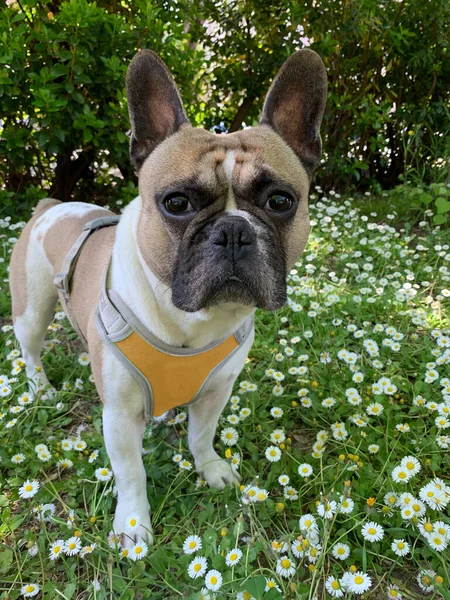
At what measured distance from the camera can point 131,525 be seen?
1.96 m

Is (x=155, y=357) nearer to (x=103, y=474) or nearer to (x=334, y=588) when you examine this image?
(x=103, y=474)

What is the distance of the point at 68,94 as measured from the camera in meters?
4.33

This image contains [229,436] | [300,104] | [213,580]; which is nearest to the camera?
[213,580]

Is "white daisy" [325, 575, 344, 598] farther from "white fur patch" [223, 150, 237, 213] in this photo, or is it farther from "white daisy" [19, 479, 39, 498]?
"white fur patch" [223, 150, 237, 213]

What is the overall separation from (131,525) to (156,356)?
2.52 ft

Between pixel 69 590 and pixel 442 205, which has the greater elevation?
pixel 442 205

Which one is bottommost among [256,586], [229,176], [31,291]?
[256,586]

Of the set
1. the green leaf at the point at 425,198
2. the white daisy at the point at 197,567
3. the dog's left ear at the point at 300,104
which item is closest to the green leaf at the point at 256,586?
the white daisy at the point at 197,567

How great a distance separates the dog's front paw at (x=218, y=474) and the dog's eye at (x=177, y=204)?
133cm

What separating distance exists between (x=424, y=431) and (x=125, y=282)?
73.0 inches

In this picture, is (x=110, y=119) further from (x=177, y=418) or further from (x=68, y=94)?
(x=177, y=418)

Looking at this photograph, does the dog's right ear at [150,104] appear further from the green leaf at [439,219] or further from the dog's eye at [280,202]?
the green leaf at [439,219]

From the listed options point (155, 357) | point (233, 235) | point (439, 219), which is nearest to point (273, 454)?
point (155, 357)

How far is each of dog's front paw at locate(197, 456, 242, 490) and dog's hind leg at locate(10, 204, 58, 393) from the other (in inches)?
47.1
